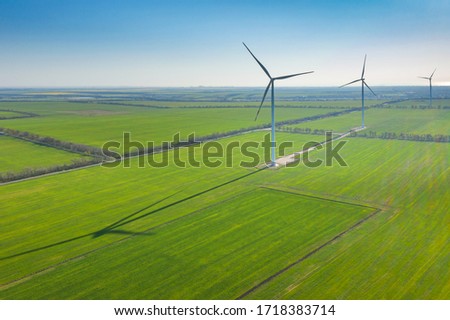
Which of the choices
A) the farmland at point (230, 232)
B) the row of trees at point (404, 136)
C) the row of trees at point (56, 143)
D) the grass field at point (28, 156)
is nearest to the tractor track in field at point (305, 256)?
the farmland at point (230, 232)

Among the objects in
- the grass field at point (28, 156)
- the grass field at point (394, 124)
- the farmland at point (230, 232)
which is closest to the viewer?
the farmland at point (230, 232)

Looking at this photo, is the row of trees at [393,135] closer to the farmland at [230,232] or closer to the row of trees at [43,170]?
the farmland at [230,232]

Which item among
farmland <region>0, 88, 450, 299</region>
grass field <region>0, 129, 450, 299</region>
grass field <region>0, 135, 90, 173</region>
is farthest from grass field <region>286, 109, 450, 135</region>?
grass field <region>0, 135, 90, 173</region>

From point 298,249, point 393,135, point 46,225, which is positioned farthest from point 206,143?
point 298,249

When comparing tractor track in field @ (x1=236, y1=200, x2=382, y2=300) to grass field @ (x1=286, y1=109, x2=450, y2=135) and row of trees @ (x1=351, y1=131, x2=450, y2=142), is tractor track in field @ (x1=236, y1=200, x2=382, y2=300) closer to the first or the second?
row of trees @ (x1=351, y1=131, x2=450, y2=142)

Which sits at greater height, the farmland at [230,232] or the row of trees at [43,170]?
the row of trees at [43,170]

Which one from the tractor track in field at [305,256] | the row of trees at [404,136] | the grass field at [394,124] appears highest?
the grass field at [394,124]
